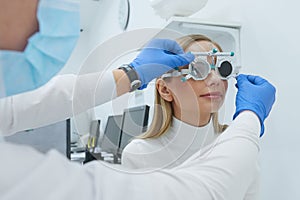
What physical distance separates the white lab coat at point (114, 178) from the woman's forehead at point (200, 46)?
1.73 feet

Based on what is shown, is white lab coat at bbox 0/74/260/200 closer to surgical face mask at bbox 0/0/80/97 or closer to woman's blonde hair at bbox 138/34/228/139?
surgical face mask at bbox 0/0/80/97

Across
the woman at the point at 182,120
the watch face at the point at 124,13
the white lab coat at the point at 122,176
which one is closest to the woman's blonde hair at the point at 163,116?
the woman at the point at 182,120

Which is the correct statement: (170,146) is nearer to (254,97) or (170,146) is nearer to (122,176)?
(254,97)

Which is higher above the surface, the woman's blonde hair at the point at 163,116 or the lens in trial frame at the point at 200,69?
the lens in trial frame at the point at 200,69

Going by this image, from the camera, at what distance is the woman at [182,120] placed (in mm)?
1092

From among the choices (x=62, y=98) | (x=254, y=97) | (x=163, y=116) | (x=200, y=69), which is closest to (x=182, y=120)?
(x=163, y=116)

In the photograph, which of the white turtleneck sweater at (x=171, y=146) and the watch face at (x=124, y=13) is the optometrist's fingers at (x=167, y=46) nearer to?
the white turtleneck sweater at (x=171, y=146)

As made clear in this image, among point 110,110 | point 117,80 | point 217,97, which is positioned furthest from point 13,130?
point 110,110

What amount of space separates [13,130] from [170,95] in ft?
1.83

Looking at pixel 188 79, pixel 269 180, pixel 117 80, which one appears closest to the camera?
pixel 117 80

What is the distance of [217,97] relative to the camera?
3.73ft

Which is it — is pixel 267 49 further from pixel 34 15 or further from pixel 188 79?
pixel 34 15

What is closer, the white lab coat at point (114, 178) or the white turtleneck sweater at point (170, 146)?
the white lab coat at point (114, 178)

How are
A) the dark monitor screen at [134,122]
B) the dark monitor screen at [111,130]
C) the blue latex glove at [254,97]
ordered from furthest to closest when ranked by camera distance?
the dark monitor screen at [111,130]
the dark monitor screen at [134,122]
the blue latex glove at [254,97]
